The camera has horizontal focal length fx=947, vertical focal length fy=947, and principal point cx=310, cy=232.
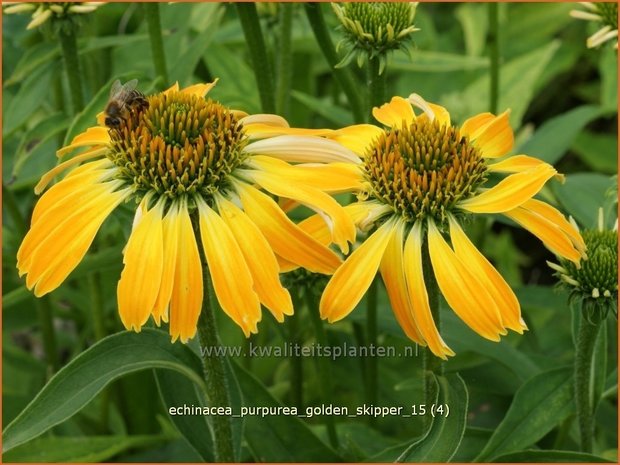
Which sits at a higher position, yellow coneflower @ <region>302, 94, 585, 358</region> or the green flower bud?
the green flower bud

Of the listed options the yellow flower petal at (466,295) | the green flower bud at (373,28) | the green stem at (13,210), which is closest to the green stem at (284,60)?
the green flower bud at (373,28)

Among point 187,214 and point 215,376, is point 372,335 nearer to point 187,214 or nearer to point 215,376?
point 215,376

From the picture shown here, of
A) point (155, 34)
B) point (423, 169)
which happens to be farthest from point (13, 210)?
point (423, 169)

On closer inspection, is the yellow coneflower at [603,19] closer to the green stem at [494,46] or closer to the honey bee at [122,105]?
the green stem at [494,46]

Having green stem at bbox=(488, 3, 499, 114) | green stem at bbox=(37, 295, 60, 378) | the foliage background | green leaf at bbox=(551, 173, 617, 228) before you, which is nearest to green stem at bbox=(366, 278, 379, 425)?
the foliage background

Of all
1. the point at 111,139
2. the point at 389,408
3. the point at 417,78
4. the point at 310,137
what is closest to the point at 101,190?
the point at 111,139

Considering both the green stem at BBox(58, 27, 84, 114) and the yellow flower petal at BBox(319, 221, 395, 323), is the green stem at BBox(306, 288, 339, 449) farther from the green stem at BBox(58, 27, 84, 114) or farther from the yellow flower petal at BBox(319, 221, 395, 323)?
the green stem at BBox(58, 27, 84, 114)
